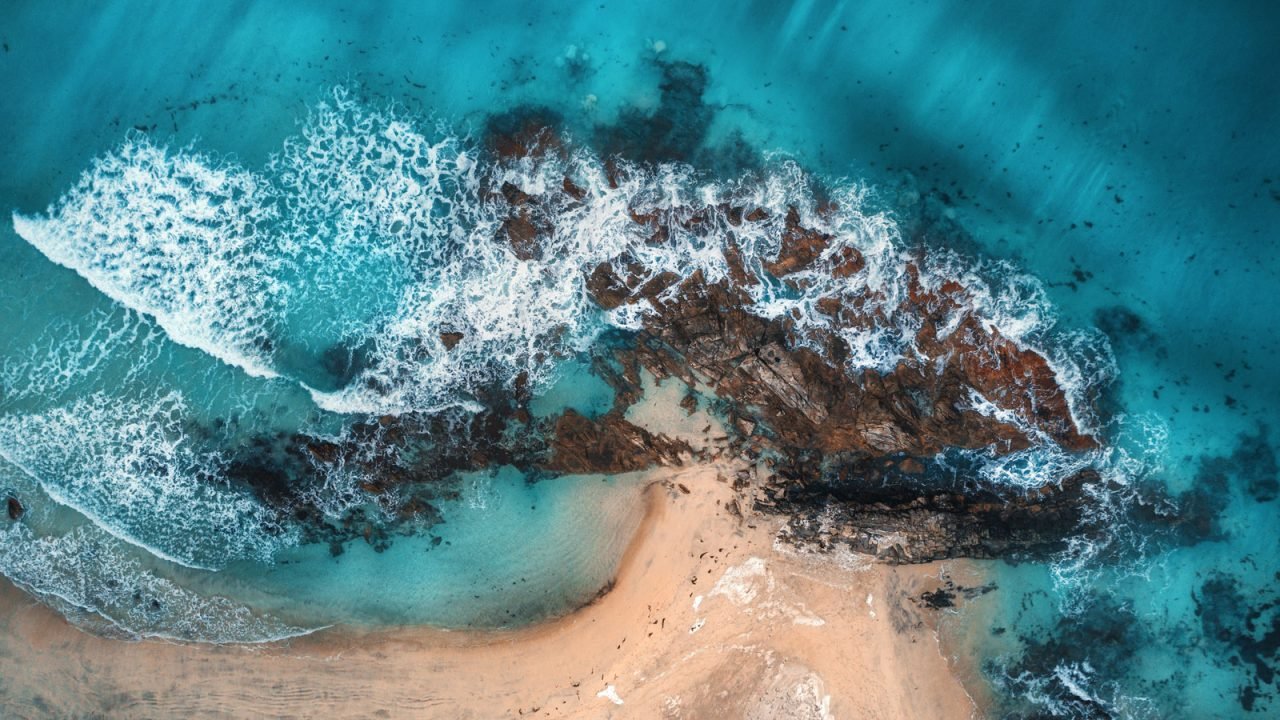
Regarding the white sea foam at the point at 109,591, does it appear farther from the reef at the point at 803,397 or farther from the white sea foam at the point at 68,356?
the reef at the point at 803,397

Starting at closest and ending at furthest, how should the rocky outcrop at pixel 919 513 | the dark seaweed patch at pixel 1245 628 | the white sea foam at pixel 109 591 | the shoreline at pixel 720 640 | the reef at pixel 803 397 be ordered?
the reef at pixel 803 397, the rocky outcrop at pixel 919 513, the shoreline at pixel 720 640, the dark seaweed patch at pixel 1245 628, the white sea foam at pixel 109 591

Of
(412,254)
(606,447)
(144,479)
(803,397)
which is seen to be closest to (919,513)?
(803,397)

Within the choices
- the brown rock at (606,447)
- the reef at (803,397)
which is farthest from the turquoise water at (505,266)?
the reef at (803,397)

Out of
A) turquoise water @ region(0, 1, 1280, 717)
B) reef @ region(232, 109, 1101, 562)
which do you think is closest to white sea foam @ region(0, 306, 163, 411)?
turquoise water @ region(0, 1, 1280, 717)

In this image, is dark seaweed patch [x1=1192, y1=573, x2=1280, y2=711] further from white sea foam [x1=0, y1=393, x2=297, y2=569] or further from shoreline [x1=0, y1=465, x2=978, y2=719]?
white sea foam [x1=0, y1=393, x2=297, y2=569]

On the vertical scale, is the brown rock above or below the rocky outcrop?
below

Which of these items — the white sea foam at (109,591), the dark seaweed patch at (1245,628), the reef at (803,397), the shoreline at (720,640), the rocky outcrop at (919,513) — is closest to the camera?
the reef at (803,397)

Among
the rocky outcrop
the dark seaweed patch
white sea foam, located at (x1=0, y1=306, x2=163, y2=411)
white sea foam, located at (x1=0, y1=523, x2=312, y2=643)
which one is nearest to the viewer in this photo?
the rocky outcrop

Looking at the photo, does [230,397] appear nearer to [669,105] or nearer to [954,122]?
[669,105]
